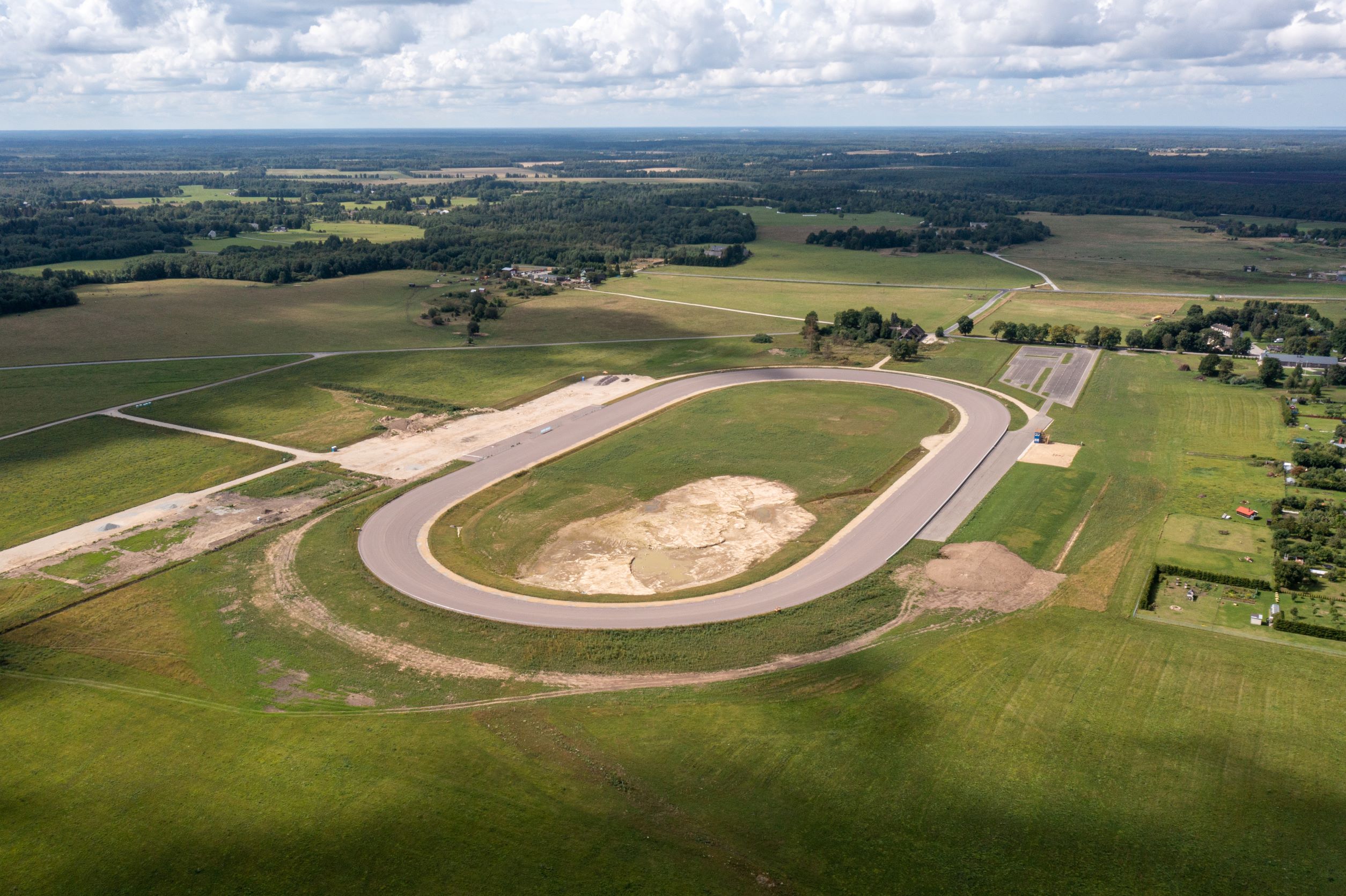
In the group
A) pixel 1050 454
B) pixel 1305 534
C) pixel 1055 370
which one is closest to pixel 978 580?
pixel 1305 534

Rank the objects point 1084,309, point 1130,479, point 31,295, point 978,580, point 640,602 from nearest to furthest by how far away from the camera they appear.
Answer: point 640,602 < point 978,580 < point 1130,479 < point 31,295 < point 1084,309

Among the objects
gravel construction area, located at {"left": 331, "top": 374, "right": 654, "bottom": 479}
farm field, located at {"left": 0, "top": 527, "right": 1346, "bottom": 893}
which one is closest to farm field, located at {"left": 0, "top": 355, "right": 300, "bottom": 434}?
gravel construction area, located at {"left": 331, "top": 374, "right": 654, "bottom": 479}

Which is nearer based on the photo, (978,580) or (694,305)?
(978,580)

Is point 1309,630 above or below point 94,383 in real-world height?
below

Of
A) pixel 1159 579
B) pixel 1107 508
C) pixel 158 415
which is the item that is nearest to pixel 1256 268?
pixel 1107 508

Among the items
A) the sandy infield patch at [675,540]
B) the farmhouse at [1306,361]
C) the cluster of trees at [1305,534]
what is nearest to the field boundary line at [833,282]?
the farmhouse at [1306,361]

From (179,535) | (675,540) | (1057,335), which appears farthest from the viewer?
(1057,335)

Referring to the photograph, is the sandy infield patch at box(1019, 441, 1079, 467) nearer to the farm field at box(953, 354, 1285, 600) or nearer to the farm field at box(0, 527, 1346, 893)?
the farm field at box(953, 354, 1285, 600)

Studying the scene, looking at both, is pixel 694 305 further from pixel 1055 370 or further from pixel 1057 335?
pixel 1055 370
